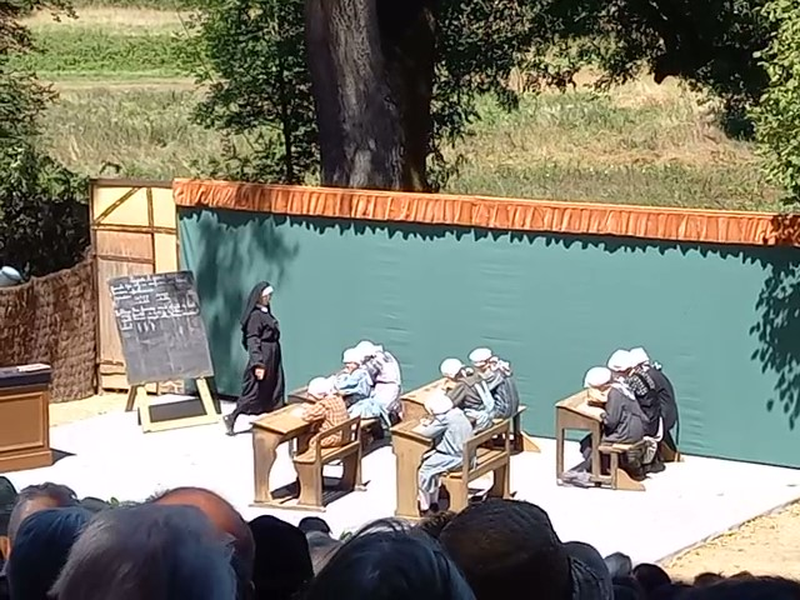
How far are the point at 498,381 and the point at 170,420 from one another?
4.03 meters

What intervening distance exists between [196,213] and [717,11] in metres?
8.20

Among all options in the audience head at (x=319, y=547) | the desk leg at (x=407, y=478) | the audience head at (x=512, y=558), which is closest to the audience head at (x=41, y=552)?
the audience head at (x=319, y=547)

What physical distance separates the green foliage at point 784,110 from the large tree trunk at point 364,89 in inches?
248

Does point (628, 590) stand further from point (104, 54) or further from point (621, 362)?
point (104, 54)

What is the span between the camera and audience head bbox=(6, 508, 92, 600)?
3.61 m

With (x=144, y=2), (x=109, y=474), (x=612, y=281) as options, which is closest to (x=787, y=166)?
(x=612, y=281)

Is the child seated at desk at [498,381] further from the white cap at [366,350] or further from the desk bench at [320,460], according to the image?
the desk bench at [320,460]

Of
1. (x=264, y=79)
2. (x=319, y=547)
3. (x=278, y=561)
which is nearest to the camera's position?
(x=278, y=561)

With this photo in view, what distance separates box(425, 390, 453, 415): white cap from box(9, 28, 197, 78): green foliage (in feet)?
128

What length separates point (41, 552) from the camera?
12.1 ft

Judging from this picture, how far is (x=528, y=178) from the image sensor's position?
34469 millimetres

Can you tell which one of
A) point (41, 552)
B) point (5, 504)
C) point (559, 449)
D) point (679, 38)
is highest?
point (679, 38)

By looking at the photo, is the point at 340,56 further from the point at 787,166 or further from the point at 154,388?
the point at 787,166

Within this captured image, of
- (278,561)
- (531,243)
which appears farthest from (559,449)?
(278,561)
